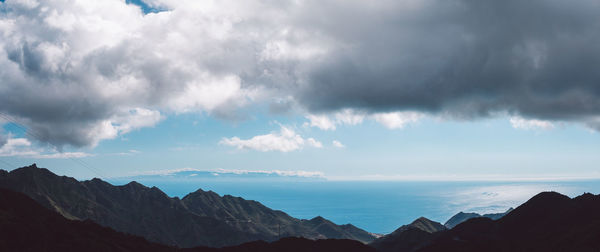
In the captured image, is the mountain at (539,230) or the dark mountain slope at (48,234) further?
the mountain at (539,230)

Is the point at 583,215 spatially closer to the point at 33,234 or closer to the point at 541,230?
the point at 541,230

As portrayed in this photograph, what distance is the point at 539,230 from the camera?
5217 inches

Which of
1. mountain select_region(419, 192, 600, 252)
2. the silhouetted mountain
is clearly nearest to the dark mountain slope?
the silhouetted mountain

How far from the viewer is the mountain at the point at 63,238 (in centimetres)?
8300

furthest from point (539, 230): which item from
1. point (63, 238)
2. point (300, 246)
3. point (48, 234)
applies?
point (48, 234)

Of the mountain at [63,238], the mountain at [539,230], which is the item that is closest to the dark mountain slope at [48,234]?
the mountain at [63,238]

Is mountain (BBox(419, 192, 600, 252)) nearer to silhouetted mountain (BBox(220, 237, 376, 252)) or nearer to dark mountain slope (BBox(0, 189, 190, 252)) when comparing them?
silhouetted mountain (BBox(220, 237, 376, 252))

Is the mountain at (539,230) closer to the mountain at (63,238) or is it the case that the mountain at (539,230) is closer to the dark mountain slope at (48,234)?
the mountain at (63,238)

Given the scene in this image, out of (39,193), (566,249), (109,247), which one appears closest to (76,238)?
(109,247)

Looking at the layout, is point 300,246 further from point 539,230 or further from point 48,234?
point 539,230

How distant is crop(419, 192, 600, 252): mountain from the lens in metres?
99.2

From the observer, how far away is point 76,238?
8688 cm

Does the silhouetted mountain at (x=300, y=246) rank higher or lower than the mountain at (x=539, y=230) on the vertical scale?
lower

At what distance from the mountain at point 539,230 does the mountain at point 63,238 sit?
3913 cm
